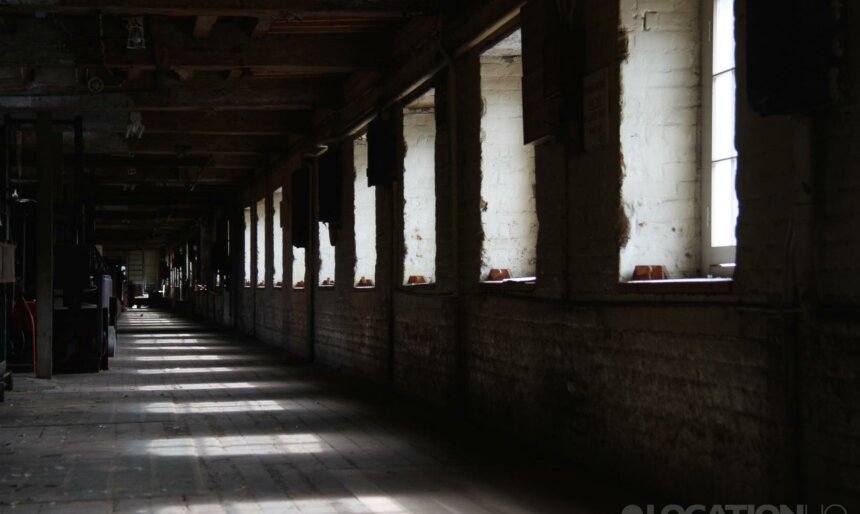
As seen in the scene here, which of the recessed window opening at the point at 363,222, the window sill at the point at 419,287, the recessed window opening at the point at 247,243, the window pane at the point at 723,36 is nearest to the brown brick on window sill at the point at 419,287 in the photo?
the window sill at the point at 419,287

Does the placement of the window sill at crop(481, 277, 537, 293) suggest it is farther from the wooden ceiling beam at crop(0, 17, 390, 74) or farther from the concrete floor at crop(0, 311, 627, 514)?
the wooden ceiling beam at crop(0, 17, 390, 74)

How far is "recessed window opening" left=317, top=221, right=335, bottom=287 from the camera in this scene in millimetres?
13391

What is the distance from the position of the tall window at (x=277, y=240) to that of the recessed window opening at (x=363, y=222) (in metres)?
5.66

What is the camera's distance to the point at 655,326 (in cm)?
502

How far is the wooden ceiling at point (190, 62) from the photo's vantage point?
8094mm

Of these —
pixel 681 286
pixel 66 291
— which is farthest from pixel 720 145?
pixel 66 291

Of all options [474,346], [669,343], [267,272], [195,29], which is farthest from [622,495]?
[267,272]

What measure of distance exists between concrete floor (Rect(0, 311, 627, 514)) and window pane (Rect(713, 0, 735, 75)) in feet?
6.80

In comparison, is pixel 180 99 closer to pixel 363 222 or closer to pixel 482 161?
pixel 363 222

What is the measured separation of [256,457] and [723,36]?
3.43m

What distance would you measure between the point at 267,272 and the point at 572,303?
1275 cm

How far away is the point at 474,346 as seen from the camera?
7.74 metres

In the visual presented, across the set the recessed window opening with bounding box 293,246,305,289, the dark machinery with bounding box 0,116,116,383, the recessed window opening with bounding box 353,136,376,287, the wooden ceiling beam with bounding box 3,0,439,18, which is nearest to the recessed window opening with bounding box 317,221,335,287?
the recessed window opening with bounding box 353,136,376,287

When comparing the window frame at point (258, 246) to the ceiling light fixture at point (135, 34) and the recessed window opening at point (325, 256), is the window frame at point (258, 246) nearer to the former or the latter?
the recessed window opening at point (325, 256)
